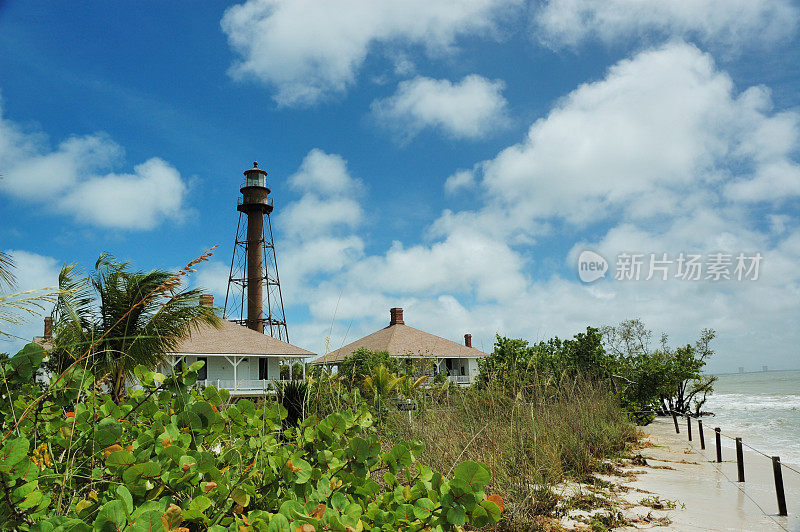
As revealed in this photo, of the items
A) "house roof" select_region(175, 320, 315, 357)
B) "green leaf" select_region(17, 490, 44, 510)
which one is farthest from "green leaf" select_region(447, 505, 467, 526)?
"house roof" select_region(175, 320, 315, 357)

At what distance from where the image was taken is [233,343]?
24.1m

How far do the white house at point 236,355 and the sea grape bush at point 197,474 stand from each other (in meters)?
20.6

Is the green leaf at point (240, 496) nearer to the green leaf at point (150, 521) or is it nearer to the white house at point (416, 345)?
the green leaf at point (150, 521)

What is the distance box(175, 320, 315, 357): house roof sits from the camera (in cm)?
2278

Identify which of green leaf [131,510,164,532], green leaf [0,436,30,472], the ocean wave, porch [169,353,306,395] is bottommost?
the ocean wave

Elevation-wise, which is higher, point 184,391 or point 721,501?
point 184,391

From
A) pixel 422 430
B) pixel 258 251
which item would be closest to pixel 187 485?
pixel 422 430

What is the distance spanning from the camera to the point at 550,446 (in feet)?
19.3

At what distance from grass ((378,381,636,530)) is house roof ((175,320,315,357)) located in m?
17.7

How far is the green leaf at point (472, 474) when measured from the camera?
1.38 meters

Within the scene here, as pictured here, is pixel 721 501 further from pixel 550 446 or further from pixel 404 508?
pixel 404 508

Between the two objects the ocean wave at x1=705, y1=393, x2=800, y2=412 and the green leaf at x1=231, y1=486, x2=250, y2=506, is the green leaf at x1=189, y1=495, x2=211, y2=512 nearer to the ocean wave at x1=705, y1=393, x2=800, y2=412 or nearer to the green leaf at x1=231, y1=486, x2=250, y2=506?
the green leaf at x1=231, y1=486, x2=250, y2=506

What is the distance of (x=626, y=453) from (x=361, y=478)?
8026 mm

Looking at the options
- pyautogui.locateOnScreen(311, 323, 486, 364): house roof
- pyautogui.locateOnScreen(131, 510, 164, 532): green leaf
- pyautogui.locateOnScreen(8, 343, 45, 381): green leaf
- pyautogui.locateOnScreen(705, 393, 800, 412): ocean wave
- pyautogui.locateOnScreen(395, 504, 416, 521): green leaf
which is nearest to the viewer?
pyautogui.locateOnScreen(131, 510, 164, 532): green leaf
